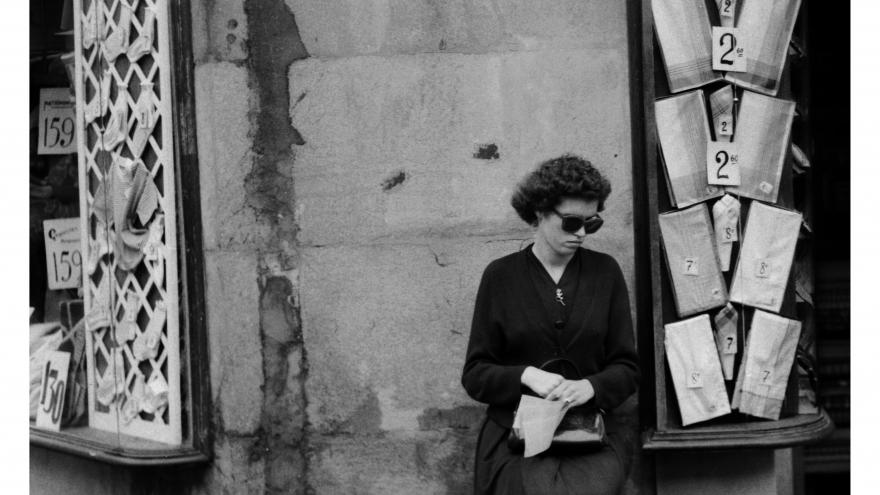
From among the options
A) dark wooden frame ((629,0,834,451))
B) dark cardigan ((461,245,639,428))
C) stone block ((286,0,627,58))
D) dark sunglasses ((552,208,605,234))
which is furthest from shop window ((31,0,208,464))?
dark wooden frame ((629,0,834,451))

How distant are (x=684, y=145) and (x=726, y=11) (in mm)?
659

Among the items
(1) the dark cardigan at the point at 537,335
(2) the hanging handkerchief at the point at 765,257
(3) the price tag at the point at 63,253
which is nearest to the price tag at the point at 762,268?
(2) the hanging handkerchief at the point at 765,257

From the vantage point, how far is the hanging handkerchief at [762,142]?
605cm

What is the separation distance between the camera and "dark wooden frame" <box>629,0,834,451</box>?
19.6 feet

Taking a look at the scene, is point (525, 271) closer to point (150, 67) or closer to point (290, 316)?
point (290, 316)

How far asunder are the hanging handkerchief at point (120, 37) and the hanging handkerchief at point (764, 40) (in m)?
2.95

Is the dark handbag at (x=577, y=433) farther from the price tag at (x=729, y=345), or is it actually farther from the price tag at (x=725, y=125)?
the price tag at (x=725, y=125)

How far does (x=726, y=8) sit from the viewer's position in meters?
6.00

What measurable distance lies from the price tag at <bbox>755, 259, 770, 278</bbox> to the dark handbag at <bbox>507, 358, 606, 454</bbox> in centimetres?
140

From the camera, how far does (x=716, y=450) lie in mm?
5977

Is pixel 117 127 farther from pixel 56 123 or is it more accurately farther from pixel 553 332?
pixel 553 332

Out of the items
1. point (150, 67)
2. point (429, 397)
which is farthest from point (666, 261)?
point (150, 67)

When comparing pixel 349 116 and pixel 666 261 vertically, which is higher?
pixel 349 116

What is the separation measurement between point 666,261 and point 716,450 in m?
0.91
